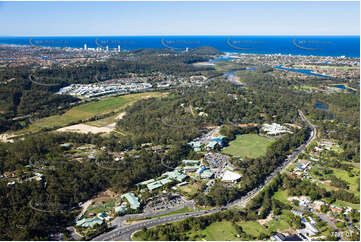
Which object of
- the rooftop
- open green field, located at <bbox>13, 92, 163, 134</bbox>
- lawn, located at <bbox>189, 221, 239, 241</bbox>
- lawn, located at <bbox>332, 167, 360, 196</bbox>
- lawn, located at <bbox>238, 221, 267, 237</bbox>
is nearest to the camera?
lawn, located at <bbox>189, 221, 239, 241</bbox>

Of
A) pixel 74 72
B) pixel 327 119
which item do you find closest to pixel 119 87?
pixel 74 72

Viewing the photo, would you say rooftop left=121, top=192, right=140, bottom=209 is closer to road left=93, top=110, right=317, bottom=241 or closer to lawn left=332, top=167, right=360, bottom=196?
road left=93, top=110, right=317, bottom=241

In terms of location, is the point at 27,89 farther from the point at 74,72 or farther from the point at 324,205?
the point at 324,205

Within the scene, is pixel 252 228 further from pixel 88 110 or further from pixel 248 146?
pixel 88 110

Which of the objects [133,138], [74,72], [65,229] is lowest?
[65,229]

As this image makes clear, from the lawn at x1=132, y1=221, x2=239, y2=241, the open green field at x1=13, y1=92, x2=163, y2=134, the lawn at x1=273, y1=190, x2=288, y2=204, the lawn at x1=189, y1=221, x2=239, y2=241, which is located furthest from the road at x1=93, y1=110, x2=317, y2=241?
the open green field at x1=13, y1=92, x2=163, y2=134

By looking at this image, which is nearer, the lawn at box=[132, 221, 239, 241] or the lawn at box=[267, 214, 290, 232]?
the lawn at box=[132, 221, 239, 241]

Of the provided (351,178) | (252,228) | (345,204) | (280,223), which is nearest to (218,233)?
(252,228)
